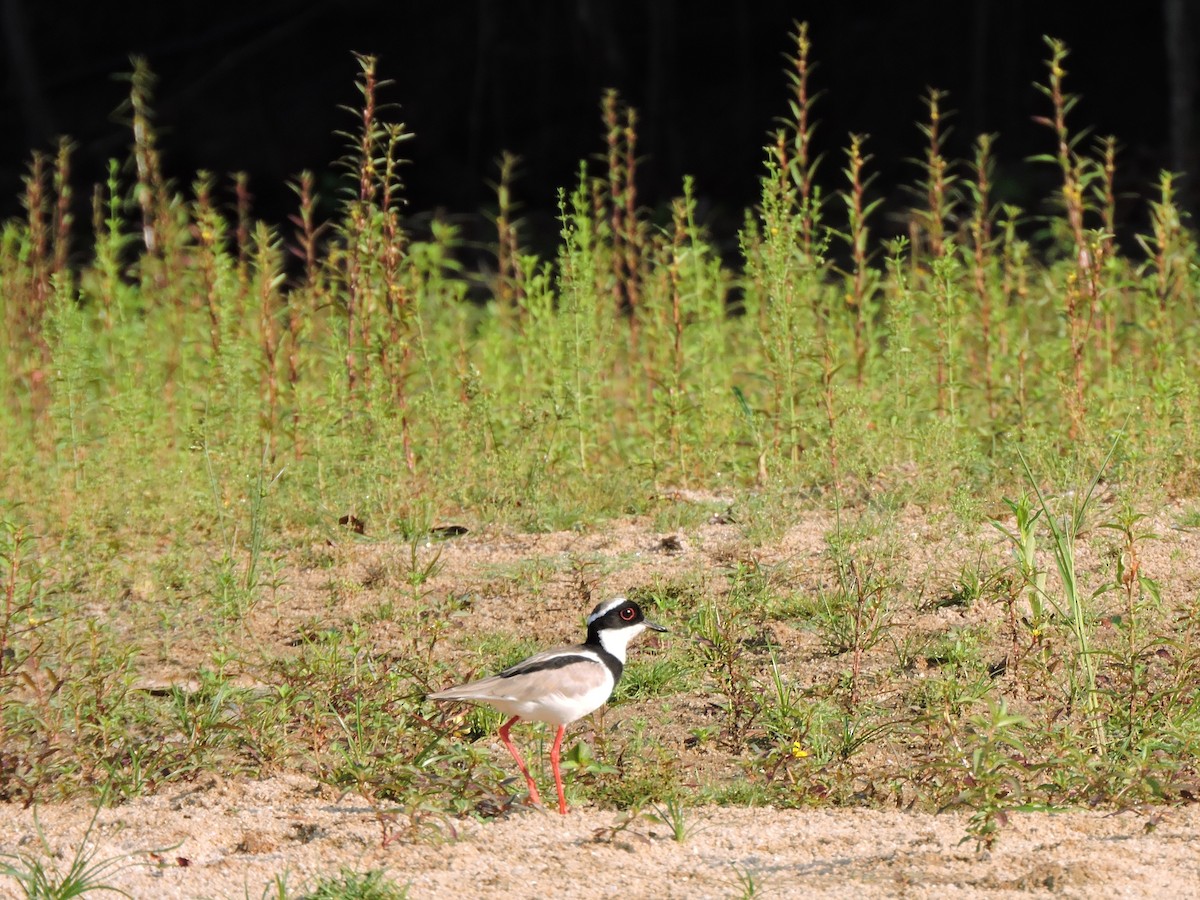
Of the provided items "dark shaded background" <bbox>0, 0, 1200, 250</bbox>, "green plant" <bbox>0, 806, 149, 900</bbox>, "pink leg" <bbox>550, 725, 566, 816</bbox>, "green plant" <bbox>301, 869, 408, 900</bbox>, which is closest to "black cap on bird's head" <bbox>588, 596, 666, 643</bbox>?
"pink leg" <bbox>550, 725, 566, 816</bbox>

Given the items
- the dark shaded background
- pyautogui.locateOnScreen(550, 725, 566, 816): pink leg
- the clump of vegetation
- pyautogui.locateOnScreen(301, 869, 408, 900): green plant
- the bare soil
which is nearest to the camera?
pyautogui.locateOnScreen(301, 869, 408, 900): green plant

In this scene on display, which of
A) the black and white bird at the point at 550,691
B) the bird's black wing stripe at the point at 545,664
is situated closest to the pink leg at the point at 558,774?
the black and white bird at the point at 550,691

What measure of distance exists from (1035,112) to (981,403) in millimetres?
12658

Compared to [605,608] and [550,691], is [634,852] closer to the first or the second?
[550,691]

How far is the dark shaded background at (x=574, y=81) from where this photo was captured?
1828cm

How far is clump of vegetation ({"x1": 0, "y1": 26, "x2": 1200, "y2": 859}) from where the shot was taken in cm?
477

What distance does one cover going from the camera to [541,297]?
7.93 metres

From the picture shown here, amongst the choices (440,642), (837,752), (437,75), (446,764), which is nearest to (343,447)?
(440,642)

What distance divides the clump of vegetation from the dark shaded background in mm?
9243

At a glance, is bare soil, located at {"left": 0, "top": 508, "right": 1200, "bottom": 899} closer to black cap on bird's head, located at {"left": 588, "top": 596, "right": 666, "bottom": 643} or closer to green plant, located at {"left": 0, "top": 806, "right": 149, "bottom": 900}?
green plant, located at {"left": 0, "top": 806, "right": 149, "bottom": 900}

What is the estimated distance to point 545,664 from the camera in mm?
4496

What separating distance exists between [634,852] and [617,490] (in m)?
2.80

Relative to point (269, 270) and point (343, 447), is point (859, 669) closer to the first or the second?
point (343, 447)

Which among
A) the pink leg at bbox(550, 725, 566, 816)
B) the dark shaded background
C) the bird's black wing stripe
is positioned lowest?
the pink leg at bbox(550, 725, 566, 816)
